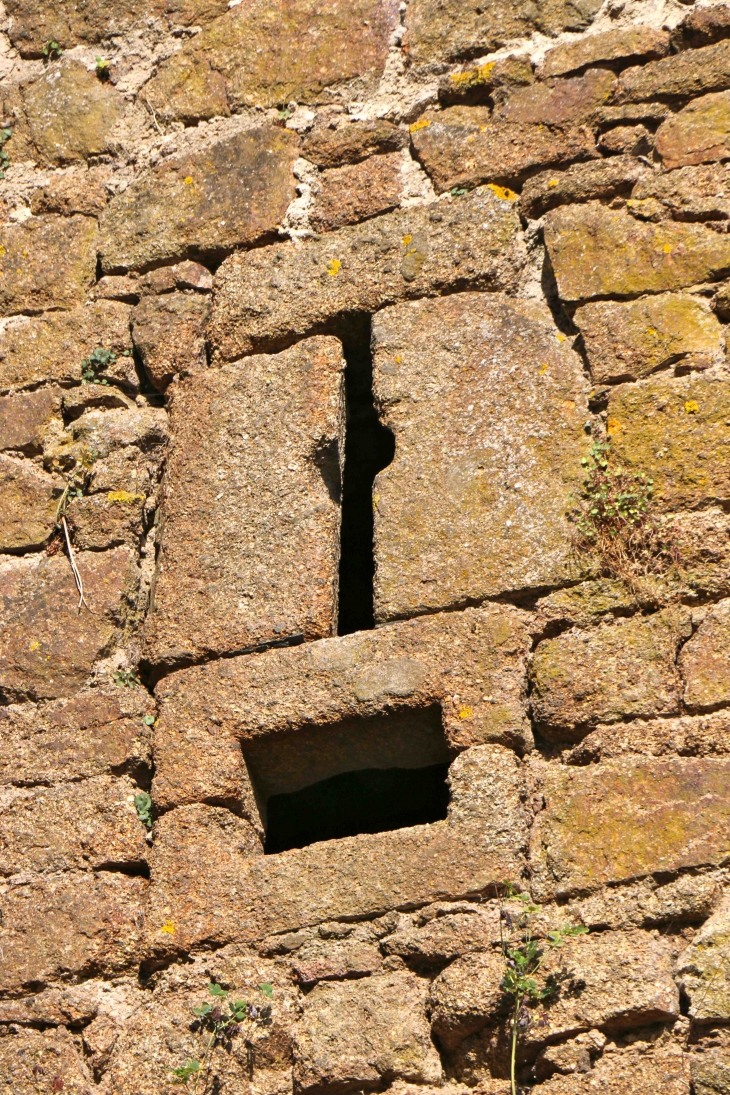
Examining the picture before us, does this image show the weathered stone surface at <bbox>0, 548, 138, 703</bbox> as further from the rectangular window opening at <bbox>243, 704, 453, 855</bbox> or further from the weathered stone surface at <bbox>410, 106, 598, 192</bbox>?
the weathered stone surface at <bbox>410, 106, 598, 192</bbox>

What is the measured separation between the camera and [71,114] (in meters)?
4.30

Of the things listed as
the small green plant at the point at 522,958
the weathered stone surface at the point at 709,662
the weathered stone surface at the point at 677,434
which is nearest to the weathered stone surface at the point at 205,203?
the weathered stone surface at the point at 677,434

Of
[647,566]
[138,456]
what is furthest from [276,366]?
[647,566]

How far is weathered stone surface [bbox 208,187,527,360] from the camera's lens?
3.55 m

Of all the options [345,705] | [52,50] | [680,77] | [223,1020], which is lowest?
[223,1020]

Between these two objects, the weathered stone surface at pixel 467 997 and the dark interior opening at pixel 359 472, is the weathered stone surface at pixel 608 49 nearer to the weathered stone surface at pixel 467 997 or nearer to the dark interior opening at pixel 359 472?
the dark interior opening at pixel 359 472

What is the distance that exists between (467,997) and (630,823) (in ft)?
1.47

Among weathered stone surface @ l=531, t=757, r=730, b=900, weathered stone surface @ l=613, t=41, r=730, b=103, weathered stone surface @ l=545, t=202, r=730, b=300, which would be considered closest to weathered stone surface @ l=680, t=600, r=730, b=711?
weathered stone surface @ l=531, t=757, r=730, b=900

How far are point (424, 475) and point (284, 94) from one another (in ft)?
4.77

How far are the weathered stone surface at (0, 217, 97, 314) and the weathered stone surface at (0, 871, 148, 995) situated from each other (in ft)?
5.55

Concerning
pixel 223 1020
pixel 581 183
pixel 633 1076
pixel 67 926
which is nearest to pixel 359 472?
pixel 581 183

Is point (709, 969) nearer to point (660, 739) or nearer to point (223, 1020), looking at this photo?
point (660, 739)

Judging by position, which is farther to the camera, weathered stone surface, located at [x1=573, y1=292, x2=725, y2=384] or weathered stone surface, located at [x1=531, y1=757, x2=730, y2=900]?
weathered stone surface, located at [x1=573, y1=292, x2=725, y2=384]

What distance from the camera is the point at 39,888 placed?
3.04m
